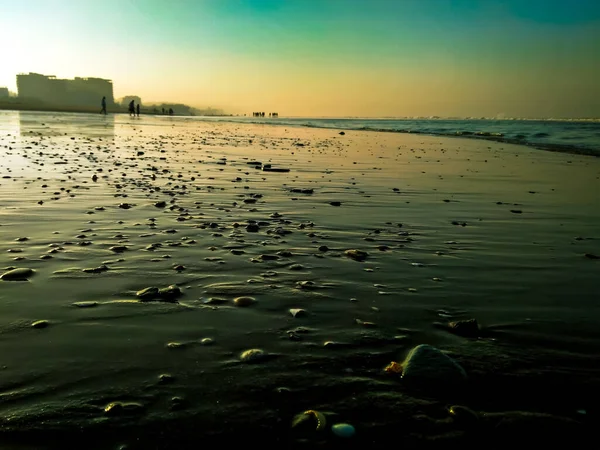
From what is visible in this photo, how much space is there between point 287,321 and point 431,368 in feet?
5.35

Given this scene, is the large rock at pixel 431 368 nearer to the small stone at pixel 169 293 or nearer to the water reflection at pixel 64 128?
the small stone at pixel 169 293

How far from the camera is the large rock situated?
359 centimetres

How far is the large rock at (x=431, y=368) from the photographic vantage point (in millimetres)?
3594

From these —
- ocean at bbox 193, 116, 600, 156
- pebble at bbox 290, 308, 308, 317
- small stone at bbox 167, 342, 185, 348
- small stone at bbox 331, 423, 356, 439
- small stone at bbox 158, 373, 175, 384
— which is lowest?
small stone at bbox 167, 342, 185, 348

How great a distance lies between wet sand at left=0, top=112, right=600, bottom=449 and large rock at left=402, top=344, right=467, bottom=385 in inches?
2.3

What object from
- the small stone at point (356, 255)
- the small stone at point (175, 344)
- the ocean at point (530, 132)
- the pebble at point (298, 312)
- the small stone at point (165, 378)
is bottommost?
the small stone at point (175, 344)

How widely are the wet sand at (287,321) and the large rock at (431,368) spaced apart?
0.19ft

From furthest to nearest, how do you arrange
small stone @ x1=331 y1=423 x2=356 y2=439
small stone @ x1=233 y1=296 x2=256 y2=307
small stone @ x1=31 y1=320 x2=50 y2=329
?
small stone @ x1=233 y1=296 x2=256 y2=307 → small stone @ x1=31 y1=320 x2=50 y2=329 → small stone @ x1=331 y1=423 x2=356 y2=439

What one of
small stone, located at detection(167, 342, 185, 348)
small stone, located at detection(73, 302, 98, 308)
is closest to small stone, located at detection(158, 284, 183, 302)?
small stone, located at detection(73, 302, 98, 308)

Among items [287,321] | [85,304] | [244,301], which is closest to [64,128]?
[85,304]

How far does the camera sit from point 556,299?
5422 millimetres

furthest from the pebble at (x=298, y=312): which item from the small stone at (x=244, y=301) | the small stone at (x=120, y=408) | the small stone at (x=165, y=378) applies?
the small stone at (x=120, y=408)

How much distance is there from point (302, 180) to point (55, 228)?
8.77 m

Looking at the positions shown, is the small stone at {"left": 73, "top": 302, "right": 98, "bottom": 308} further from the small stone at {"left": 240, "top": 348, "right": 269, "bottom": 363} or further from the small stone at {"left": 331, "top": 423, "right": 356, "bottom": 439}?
the small stone at {"left": 331, "top": 423, "right": 356, "bottom": 439}
